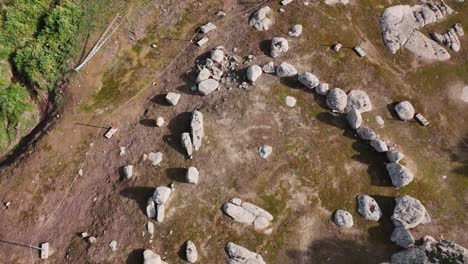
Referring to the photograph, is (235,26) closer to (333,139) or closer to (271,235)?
(333,139)

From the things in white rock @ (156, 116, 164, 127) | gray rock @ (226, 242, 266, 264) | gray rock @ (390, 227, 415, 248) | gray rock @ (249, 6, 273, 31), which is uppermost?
gray rock @ (249, 6, 273, 31)

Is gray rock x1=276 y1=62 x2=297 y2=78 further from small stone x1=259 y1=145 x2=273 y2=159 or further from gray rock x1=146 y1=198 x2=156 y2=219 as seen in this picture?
gray rock x1=146 y1=198 x2=156 y2=219

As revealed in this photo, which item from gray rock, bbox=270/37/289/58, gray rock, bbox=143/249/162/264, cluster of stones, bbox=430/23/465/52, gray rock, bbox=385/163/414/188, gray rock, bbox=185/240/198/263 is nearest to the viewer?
gray rock, bbox=143/249/162/264

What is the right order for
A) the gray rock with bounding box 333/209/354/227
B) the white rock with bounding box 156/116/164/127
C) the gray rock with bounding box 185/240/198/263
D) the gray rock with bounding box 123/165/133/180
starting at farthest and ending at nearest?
the white rock with bounding box 156/116/164/127, the gray rock with bounding box 123/165/133/180, the gray rock with bounding box 333/209/354/227, the gray rock with bounding box 185/240/198/263

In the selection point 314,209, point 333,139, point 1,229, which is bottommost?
point 314,209

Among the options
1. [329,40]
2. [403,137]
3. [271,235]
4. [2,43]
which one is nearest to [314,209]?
[271,235]

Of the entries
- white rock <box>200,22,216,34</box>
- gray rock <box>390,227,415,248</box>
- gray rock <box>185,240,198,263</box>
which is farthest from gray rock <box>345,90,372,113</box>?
gray rock <box>185,240,198,263</box>

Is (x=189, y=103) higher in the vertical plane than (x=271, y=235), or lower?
higher
